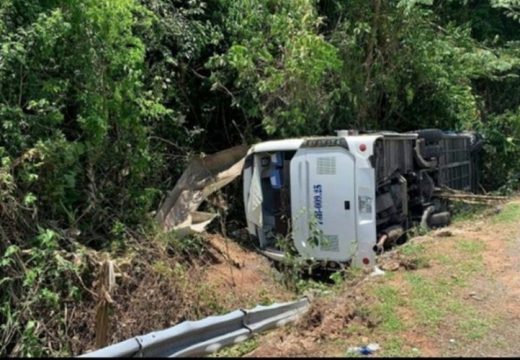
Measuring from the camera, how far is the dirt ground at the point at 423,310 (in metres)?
4.76

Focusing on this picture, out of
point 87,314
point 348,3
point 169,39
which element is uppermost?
point 348,3

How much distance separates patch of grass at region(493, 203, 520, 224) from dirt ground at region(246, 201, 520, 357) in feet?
6.46

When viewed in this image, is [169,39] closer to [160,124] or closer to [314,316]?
[160,124]

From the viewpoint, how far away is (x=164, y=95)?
380 inches

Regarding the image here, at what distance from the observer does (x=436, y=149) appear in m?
10.4

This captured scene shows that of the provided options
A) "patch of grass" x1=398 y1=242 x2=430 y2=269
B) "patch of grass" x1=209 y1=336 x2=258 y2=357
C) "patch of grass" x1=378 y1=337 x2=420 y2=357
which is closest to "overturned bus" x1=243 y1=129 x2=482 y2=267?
"patch of grass" x1=398 y1=242 x2=430 y2=269

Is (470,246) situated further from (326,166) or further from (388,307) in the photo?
(388,307)

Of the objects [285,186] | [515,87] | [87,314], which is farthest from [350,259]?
[515,87]

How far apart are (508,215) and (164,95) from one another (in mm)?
6202

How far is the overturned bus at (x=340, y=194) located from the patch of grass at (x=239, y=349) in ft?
10.1

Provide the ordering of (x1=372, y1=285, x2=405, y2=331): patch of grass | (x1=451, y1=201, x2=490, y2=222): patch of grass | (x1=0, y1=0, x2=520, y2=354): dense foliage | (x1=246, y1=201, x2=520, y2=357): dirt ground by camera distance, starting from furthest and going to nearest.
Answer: (x1=451, y1=201, x2=490, y2=222): patch of grass < (x1=0, y1=0, x2=520, y2=354): dense foliage < (x1=372, y1=285, x2=405, y2=331): patch of grass < (x1=246, y1=201, x2=520, y2=357): dirt ground

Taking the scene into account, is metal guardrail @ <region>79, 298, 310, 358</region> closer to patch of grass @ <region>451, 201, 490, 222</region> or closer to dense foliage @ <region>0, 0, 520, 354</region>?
dense foliage @ <region>0, 0, 520, 354</region>

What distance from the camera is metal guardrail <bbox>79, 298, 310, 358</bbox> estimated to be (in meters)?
3.93

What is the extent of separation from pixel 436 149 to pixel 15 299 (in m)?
7.16
